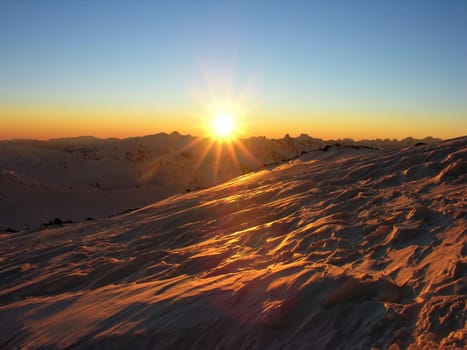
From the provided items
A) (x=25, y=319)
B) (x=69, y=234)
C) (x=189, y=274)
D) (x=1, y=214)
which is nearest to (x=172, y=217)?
(x=69, y=234)

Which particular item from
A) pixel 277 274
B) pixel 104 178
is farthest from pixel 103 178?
pixel 277 274

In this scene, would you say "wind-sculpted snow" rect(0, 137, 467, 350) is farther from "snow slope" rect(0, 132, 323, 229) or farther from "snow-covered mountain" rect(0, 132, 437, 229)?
"snow-covered mountain" rect(0, 132, 437, 229)

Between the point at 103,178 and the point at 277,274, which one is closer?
the point at 277,274

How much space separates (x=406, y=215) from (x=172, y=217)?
409cm

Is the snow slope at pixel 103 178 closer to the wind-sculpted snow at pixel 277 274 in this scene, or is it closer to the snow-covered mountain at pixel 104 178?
the snow-covered mountain at pixel 104 178

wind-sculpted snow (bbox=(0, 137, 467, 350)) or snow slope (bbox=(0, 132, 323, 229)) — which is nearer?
wind-sculpted snow (bbox=(0, 137, 467, 350))

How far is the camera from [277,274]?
3.55 metres

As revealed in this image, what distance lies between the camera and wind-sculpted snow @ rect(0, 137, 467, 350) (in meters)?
Result: 2.78

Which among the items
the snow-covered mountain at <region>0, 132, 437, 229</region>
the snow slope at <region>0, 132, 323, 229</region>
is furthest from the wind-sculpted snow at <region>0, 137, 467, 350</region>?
the snow-covered mountain at <region>0, 132, 437, 229</region>

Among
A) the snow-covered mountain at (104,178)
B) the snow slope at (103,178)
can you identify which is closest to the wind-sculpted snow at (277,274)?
the snow slope at (103,178)

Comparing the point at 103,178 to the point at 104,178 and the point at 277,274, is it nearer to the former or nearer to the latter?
the point at 104,178

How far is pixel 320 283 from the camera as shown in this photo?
10.5 feet

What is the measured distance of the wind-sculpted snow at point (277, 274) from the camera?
278 centimetres

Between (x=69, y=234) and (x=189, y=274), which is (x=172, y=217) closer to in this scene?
(x=69, y=234)
